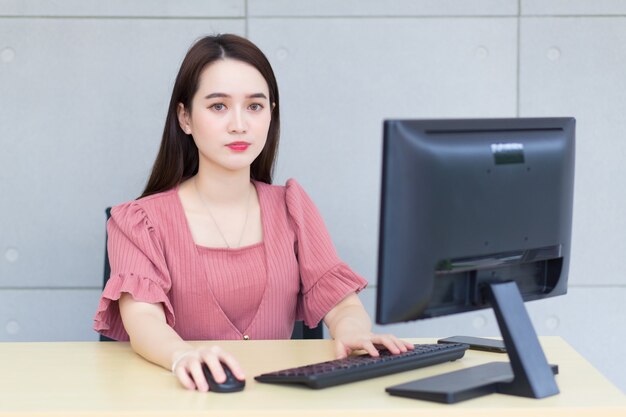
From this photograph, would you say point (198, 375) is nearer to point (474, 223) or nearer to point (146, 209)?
point (474, 223)

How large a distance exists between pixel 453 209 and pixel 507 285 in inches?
8.6

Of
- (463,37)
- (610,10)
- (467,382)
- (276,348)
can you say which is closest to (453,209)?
(467,382)

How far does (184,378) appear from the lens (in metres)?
1.66

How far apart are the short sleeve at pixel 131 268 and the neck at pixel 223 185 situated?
191 mm

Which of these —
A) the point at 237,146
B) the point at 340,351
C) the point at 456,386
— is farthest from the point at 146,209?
the point at 456,386

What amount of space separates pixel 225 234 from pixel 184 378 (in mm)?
813

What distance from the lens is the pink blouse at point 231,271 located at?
2293 mm

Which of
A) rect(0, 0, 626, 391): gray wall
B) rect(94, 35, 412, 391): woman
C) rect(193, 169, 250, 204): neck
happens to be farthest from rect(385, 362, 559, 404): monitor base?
→ rect(0, 0, 626, 391): gray wall

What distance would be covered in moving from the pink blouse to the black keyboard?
21.2 inches

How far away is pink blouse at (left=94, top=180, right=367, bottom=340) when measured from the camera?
229cm

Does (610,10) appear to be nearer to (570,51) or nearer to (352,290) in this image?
(570,51)

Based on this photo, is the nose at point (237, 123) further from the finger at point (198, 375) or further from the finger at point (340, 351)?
the finger at point (198, 375)

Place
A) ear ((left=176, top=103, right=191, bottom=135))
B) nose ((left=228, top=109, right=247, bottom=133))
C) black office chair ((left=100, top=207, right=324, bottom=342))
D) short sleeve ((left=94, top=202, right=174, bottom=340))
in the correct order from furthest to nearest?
black office chair ((left=100, top=207, right=324, bottom=342)) → ear ((left=176, top=103, right=191, bottom=135)) → nose ((left=228, top=109, right=247, bottom=133)) → short sleeve ((left=94, top=202, right=174, bottom=340))

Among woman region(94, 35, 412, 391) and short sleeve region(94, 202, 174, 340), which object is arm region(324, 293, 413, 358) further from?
short sleeve region(94, 202, 174, 340)
